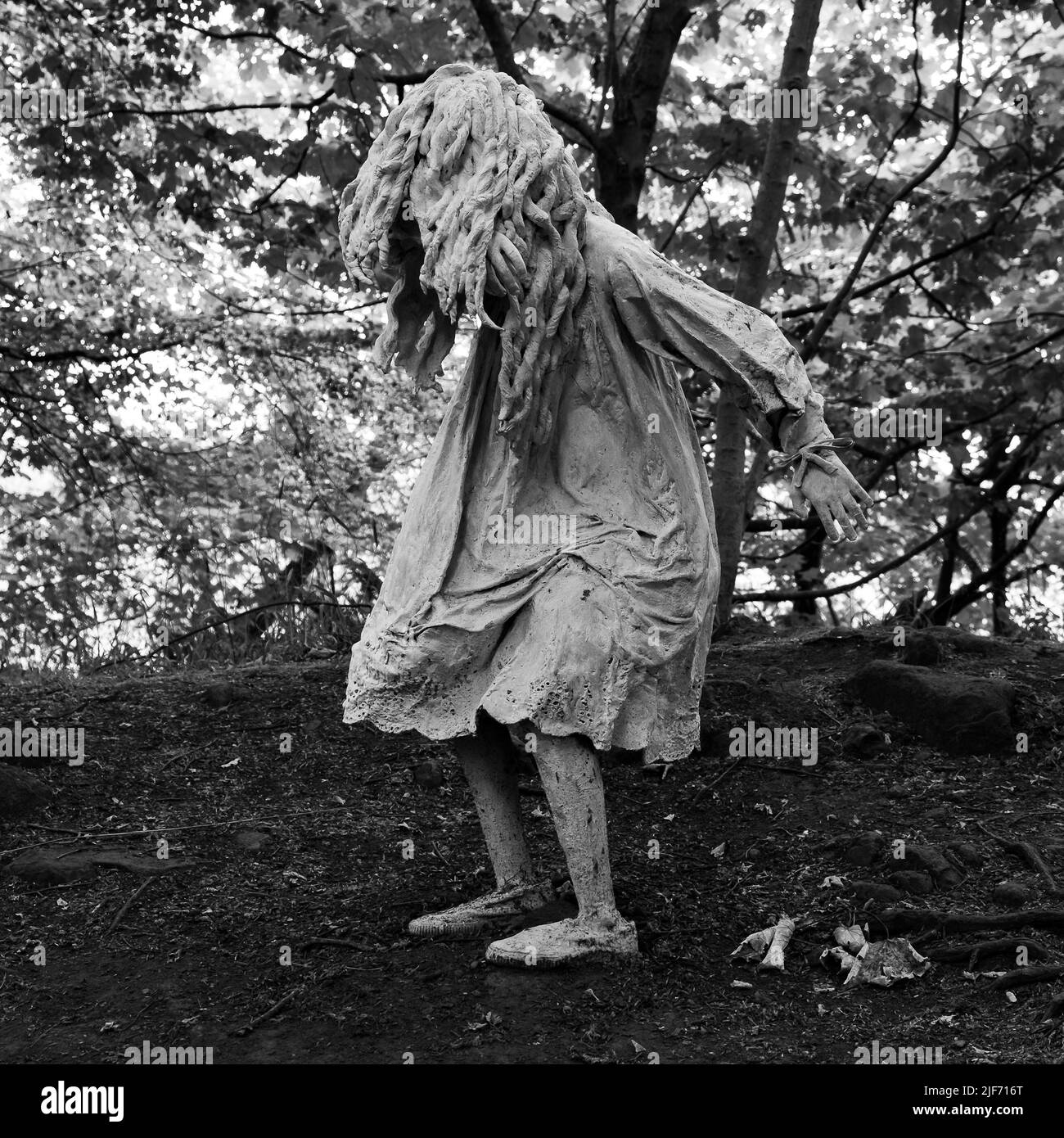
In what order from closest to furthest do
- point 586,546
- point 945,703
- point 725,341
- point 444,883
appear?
1. point 725,341
2. point 586,546
3. point 444,883
4. point 945,703

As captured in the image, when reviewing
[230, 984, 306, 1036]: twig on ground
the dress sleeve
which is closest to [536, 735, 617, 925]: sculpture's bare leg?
[230, 984, 306, 1036]: twig on ground

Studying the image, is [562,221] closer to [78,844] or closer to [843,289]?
[78,844]

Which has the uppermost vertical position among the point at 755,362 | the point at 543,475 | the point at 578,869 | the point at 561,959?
the point at 755,362

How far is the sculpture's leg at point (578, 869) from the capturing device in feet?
13.9

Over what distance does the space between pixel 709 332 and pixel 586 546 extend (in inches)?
27.8

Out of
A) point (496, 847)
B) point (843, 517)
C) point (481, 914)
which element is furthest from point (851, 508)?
point (481, 914)

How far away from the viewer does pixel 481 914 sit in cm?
466

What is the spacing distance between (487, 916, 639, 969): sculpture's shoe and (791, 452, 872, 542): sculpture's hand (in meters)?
1.32

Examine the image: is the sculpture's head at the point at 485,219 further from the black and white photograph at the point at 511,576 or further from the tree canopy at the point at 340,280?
the tree canopy at the point at 340,280

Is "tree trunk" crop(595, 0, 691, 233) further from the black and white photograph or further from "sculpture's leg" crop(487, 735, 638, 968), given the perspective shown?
"sculpture's leg" crop(487, 735, 638, 968)

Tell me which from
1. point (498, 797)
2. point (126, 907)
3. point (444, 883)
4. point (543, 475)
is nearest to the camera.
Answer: point (543, 475)

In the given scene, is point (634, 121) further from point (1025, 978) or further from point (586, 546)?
point (1025, 978)

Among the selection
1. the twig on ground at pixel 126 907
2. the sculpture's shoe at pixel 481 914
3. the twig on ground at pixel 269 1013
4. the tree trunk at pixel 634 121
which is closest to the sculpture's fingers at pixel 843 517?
the sculpture's shoe at pixel 481 914

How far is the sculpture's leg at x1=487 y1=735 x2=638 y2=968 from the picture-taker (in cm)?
424
